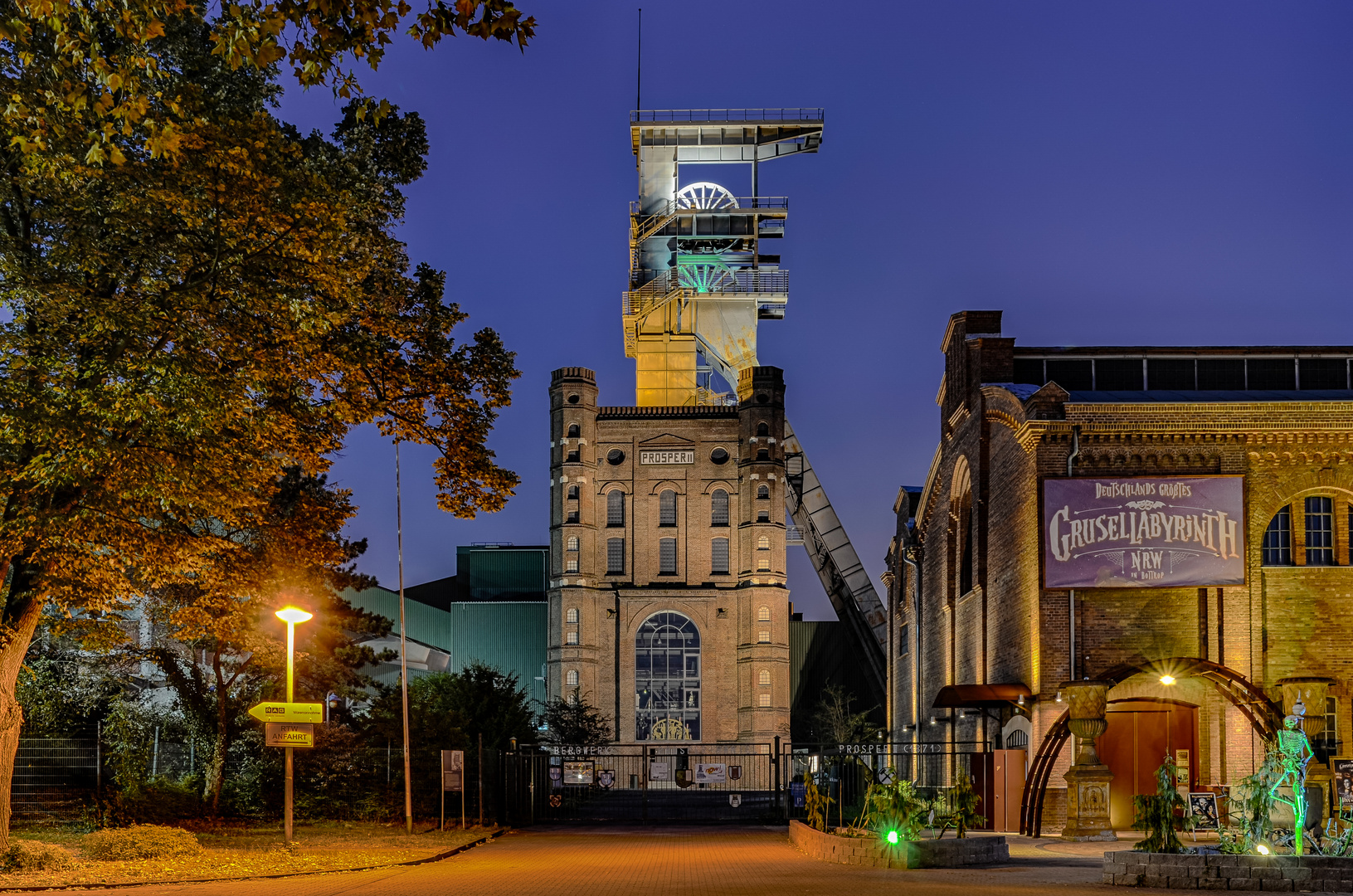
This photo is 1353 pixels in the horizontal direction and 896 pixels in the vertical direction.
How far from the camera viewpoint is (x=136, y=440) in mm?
18297

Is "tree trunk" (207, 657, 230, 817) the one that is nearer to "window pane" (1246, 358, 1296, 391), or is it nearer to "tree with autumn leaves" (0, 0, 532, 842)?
"tree with autumn leaves" (0, 0, 532, 842)

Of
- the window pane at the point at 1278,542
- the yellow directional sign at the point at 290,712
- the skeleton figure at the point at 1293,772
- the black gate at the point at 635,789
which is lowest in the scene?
the black gate at the point at 635,789

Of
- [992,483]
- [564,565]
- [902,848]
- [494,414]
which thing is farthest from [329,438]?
[564,565]

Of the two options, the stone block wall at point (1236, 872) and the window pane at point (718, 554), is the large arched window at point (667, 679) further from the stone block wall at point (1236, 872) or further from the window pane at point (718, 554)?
the stone block wall at point (1236, 872)

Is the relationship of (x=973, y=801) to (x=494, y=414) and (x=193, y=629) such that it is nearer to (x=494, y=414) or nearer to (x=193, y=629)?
(x=494, y=414)

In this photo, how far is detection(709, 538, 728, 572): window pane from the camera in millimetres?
75875

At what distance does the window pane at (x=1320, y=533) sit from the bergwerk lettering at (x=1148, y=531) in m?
1.73

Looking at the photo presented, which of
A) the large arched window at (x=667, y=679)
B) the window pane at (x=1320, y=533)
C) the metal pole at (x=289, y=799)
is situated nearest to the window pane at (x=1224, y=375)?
the window pane at (x=1320, y=533)

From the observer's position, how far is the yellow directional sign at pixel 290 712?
20.5 m

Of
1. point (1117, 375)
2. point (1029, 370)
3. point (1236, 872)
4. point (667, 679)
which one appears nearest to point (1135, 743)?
point (1117, 375)

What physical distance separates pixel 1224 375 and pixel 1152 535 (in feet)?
27.4

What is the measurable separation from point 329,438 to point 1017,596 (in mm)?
15744

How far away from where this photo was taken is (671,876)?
61.7 ft

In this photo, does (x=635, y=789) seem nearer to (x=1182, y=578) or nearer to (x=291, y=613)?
(x=1182, y=578)
